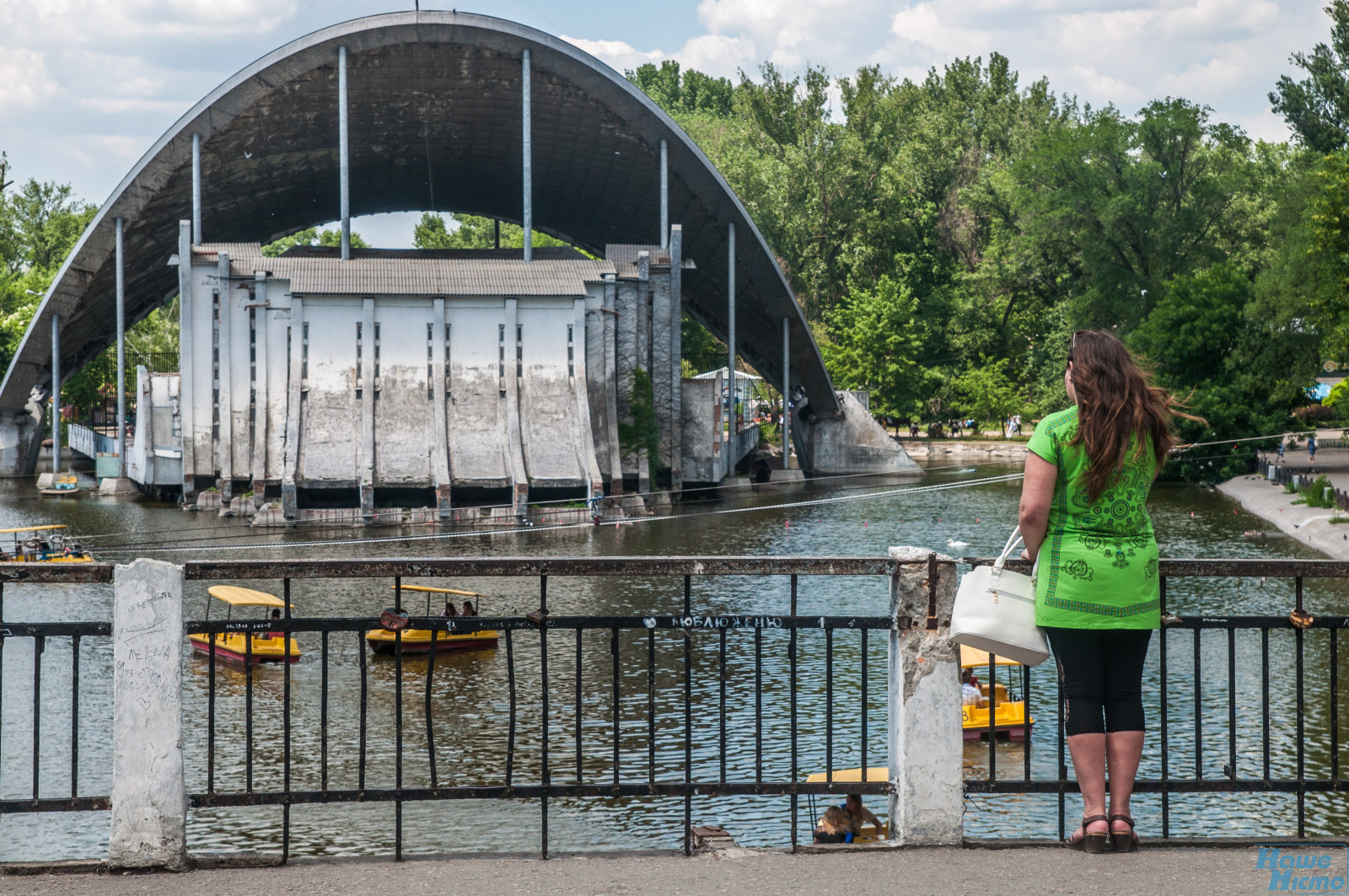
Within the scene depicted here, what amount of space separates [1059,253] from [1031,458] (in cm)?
6560

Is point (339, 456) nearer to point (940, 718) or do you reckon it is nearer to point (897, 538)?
point (897, 538)

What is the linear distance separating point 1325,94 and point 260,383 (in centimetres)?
4081

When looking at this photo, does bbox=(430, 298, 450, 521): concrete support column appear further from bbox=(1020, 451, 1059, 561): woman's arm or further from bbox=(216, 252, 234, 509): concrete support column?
bbox=(1020, 451, 1059, 561): woman's arm

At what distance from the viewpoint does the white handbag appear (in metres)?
5.34

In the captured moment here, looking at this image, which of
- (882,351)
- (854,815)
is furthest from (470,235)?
(854,815)

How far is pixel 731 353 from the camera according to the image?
47.9 m

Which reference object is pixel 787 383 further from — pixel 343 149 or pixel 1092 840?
pixel 1092 840

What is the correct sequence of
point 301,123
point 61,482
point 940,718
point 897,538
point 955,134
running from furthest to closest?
point 955,134 < point 61,482 < point 301,123 < point 897,538 < point 940,718

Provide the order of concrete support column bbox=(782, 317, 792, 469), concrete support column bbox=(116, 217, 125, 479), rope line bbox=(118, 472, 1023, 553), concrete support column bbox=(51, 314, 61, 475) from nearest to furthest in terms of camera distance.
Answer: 1. rope line bbox=(118, 472, 1023, 553)
2. concrete support column bbox=(116, 217, 125, 479)
3. concrete support column bbox=(51, 314, 61, 475)
4. concrete support column bbox=(782, 317, 792, 469)

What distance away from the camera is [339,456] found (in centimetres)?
3812

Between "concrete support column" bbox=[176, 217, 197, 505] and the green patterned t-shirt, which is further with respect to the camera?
"concrete support column" bbox=[176, 217, 197, 505]

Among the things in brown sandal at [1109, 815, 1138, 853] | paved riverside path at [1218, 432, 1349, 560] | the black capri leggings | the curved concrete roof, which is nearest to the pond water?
brown sandal at [1109, 815, 1138, 853]

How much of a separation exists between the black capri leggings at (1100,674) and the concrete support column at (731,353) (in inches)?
1611

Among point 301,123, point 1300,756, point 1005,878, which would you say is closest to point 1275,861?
point 1300,756
